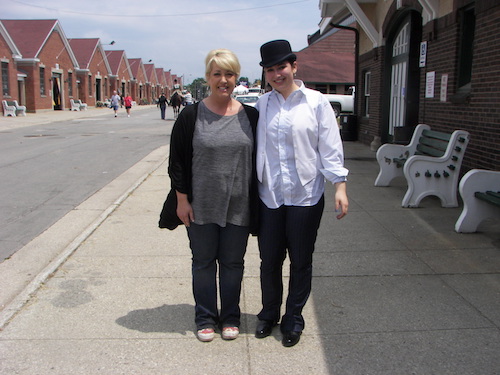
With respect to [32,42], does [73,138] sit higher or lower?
lower

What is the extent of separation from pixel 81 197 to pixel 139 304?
4.66 metres

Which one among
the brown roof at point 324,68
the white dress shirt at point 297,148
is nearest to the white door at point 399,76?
the white dress shirt at point 297,148

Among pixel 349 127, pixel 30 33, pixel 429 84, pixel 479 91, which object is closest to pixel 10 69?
pixel 30 33

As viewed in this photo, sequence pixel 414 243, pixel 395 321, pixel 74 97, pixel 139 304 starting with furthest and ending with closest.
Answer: pixel 74 97 < pixel 414 243 < pixel 139 304 < pixel 395 321

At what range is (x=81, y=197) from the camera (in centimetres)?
822

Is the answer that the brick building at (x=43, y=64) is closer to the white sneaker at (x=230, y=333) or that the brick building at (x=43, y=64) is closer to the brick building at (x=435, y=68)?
the brick building at (x=435, y=68)

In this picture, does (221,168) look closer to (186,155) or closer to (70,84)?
(186,155)

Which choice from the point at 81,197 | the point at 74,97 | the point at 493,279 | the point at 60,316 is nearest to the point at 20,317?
the point at 60,316

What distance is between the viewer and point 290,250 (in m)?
3.30

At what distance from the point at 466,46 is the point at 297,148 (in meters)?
6.11

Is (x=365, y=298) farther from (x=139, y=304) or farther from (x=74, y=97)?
(x=74, y=97)

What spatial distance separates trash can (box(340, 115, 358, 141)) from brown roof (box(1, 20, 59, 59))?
104 feet

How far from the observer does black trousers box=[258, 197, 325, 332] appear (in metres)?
3.21

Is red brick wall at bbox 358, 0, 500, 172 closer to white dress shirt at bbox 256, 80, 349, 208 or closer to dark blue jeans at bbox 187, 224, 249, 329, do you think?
white dress shirt at bbox 256, 80, 349, 208
